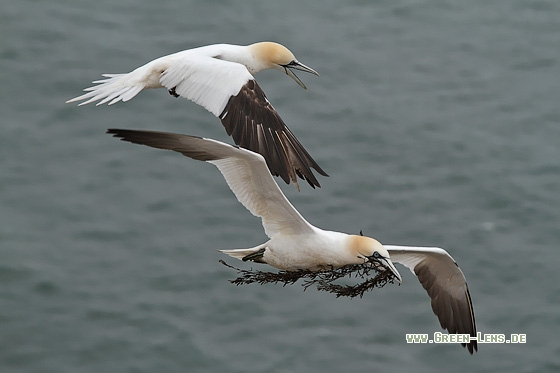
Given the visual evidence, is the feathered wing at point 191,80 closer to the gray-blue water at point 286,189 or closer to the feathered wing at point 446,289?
the feathered wing at point 446,289

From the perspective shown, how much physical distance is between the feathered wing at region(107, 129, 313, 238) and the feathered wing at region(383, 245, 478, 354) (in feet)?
4.54

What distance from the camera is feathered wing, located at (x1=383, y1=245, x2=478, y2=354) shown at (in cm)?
1029

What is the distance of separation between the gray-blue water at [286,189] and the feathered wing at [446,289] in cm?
846

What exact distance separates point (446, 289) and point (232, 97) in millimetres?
2491

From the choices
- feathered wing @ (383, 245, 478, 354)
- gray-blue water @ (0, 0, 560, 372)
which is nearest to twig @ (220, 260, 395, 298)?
feathered wing @ (383, 245, 478, 354)

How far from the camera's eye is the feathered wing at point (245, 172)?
8.69 metres

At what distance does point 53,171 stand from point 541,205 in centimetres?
823

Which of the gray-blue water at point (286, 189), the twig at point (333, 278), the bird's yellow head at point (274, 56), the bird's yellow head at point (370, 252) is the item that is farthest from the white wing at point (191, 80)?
the gray-blue water at point (286, 189)

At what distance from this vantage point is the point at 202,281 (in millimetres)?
19812

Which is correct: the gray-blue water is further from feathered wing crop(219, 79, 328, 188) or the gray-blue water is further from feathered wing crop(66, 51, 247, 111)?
feathered wing crop(219, 79, 328, 188)

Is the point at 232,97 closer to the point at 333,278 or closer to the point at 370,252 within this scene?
the point at 333,278

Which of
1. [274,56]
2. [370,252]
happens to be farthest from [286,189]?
[370,252]

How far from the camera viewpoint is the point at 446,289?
1046 centimetres

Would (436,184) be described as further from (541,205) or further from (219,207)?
(219,207)
